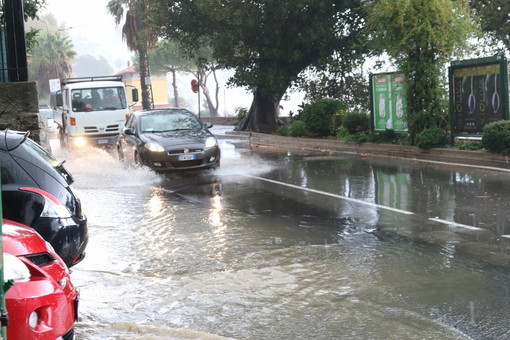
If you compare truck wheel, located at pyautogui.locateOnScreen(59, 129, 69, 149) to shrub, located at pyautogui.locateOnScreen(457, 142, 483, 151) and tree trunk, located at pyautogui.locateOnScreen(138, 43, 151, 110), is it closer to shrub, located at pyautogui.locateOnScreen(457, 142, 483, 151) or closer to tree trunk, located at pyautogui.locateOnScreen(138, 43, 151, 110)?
tree trunk, located at pyautogui.locateOnScreen(138, 43, 151, 110)

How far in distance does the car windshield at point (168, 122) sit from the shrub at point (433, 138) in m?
5.94

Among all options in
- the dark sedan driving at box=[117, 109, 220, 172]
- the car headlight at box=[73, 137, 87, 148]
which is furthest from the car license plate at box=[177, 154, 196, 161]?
the car headlight at box=[73, 137, 87, 148]

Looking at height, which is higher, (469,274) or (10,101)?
(10,101)

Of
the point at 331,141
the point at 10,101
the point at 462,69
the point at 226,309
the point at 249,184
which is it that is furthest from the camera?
the point at 331,141

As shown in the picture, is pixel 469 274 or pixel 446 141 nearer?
pixel 469 274

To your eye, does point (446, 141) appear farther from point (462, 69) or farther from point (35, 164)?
point (35, 164)

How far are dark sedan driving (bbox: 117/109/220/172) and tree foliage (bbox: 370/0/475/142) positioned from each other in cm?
584

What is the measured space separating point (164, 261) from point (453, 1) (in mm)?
14155

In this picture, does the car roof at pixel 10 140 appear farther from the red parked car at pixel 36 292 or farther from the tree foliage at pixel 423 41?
the tree foliage at pixel 423 41

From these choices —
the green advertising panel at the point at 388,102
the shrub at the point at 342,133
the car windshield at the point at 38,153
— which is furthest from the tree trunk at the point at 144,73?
the car windshield at the point at 38,153

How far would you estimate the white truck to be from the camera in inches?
1017

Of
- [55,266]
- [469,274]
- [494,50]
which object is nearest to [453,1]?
[494,50]

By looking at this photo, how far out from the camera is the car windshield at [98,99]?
26.1 metres

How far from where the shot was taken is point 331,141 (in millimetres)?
23156
